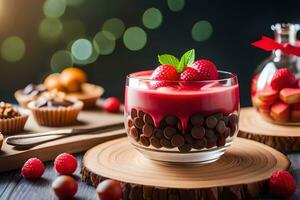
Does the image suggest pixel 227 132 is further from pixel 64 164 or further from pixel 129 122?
pixel 64 164

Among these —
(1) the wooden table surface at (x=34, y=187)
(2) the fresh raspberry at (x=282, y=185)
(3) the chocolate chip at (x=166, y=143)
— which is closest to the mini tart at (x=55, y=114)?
(1) the wooden table surface at (x=34, y=187)

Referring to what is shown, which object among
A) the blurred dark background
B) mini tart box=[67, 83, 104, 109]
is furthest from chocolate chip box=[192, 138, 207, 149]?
the blurred dark background

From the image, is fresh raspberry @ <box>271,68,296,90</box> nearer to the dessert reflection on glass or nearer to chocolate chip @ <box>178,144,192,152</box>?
the dessert reflection on glass

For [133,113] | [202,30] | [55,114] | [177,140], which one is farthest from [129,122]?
[202,30]

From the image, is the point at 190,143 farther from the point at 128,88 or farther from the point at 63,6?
the point at 63,6

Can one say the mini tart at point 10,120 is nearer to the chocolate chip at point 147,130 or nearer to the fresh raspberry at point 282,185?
the chocolate chip at point 147,130

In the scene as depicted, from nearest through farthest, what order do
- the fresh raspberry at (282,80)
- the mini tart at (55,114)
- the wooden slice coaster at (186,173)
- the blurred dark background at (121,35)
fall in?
the wooden slice coaster at (186,173), the fresh raspberry at (282,80), the mini tart at (55,114), the blurred dark background at (121,35)

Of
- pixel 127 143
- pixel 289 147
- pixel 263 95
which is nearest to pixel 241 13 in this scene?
pixel 263 95
